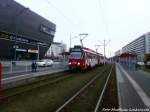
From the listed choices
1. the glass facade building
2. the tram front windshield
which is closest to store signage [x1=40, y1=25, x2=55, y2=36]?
the glass facade building

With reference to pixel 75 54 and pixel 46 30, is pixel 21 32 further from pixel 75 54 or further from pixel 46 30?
pixel 75 54

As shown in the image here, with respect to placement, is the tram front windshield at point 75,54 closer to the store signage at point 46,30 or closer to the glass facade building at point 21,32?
the glass facade building at point 21,32

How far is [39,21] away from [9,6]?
794 inches

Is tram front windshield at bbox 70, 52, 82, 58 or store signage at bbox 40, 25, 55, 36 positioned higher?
store signage at bbox 40, 25, 55, 36

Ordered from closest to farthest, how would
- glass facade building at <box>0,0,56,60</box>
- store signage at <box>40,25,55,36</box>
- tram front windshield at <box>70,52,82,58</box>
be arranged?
tram front windshield at <box>70,52,82,58</box> → glass facade building at <box>0,0,56,60</box> → store signage at <box>40,25,55,36</box>

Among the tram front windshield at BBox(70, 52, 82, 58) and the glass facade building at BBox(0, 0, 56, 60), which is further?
the glass facade building at BBox(0, 0, 56, 60)

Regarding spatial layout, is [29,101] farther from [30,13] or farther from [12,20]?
[30,13]

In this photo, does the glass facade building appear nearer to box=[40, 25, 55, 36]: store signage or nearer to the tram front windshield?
box=[40, 25, 55, 36]: store signage

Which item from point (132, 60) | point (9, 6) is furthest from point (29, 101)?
point (9, 6)

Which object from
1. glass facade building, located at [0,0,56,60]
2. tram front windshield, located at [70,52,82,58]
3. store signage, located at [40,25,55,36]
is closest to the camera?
tram front windshield, located at [70,52,82,58]

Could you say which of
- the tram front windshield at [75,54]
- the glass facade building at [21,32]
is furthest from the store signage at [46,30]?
the tram front windshield at [75,54]

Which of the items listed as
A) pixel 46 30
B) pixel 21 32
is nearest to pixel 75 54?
pixel 21 32

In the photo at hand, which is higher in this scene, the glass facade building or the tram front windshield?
the glass facade building

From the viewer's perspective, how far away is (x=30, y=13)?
7294cm
